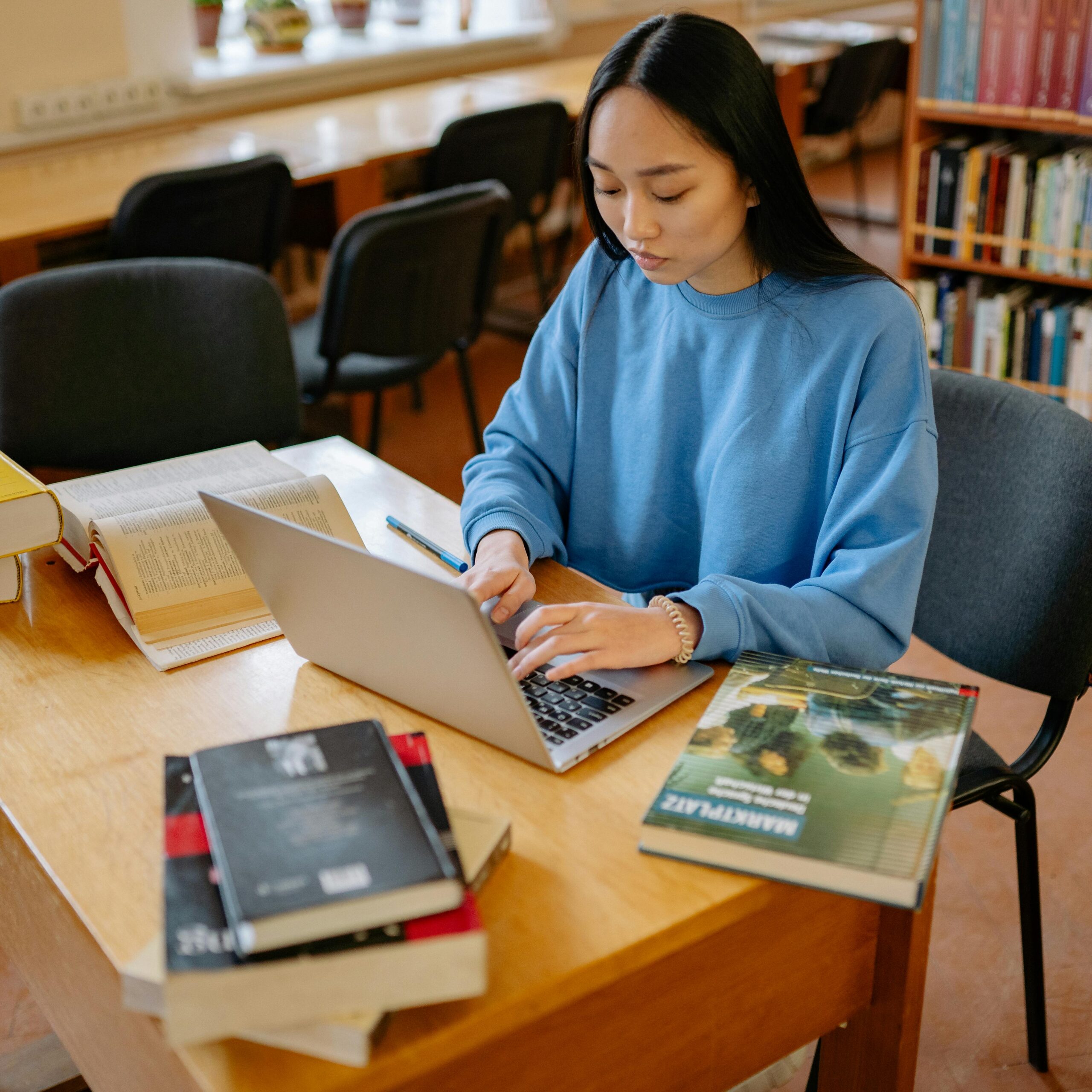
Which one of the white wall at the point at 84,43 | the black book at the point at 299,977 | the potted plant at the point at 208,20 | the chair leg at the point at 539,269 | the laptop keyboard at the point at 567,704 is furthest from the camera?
the chair leg at the point at 539,269

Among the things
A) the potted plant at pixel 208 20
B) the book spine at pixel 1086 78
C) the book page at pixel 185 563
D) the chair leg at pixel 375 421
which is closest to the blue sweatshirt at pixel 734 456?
the book page at pixel 185 563

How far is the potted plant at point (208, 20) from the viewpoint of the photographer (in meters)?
3.68

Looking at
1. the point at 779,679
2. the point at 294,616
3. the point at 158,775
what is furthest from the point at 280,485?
the point at 779,679

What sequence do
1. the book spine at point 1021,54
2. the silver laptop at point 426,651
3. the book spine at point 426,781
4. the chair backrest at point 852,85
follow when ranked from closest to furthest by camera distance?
1. the book spine at point 426,781
2. the silver laptop at point 426,651
3. the book spine at point 1021,54
4. the chair backrest at point 852,85

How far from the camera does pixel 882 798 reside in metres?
0.84

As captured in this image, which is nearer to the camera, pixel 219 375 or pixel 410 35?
pixel 219 375

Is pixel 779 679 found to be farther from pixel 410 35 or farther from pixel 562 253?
pixel 410 35

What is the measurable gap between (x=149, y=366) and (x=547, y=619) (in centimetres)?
103

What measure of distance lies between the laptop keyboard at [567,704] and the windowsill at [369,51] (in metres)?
3.12

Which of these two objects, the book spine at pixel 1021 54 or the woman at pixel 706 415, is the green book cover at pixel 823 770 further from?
the book spine at pixel 1021 54

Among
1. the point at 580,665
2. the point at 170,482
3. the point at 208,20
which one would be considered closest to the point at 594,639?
the point at 580,665

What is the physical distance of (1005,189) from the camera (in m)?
2.87

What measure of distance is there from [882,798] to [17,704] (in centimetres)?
73

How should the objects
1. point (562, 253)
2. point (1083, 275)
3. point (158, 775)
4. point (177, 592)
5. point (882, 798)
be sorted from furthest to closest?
point (562, 253), point (1083, 275), point (177, 592), point (158, 775), point (882, 798)
